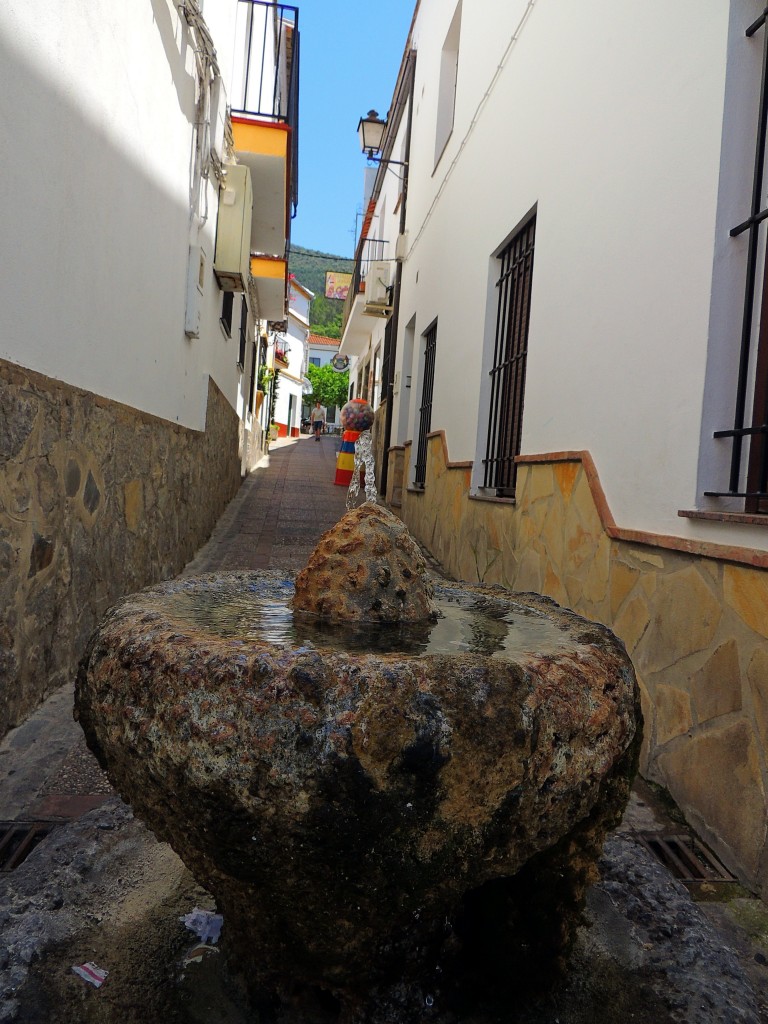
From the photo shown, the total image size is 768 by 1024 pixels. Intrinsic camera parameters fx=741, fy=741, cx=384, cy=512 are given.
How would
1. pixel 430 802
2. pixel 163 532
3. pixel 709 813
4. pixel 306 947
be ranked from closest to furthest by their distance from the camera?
pixel 430 802 < pixel 306 947 < pixel 709 813 < pixel 163 532

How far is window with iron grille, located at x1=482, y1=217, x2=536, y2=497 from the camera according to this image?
4.89m

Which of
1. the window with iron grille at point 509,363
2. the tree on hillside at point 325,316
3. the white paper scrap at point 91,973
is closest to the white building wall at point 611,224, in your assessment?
the window with iron grille at point 509,363

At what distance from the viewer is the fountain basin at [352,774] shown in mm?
1071

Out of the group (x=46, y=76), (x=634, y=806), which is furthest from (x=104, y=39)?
(x=634, y=806)

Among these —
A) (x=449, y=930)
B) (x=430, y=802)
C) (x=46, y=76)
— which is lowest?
(x=449, y=930)

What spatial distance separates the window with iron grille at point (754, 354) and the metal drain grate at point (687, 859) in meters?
1.04

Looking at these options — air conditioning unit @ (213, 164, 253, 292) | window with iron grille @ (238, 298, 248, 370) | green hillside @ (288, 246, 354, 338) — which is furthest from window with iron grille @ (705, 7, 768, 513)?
green hillside @ (288, 246, 354, 338)

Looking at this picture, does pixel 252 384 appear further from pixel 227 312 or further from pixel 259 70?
pixel 259 70

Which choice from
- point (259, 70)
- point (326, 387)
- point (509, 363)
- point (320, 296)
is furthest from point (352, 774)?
point (320, 296)

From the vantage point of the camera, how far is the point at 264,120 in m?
7.35

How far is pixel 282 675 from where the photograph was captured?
43.2 inches

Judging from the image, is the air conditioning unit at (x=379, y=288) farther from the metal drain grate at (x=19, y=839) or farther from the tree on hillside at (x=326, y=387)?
the tree on hillside at (x=326, y=387)

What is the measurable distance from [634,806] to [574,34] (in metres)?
3.79

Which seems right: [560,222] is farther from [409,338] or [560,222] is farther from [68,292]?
[409,338]
